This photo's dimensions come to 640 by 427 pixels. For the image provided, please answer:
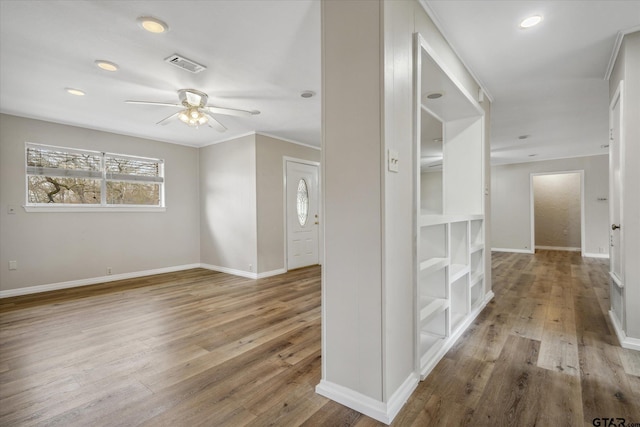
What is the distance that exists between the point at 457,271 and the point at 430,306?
26.9 inches

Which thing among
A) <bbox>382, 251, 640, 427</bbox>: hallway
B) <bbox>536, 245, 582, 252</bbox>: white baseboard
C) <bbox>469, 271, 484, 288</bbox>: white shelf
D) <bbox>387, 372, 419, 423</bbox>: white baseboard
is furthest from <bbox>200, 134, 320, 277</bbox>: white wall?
<bbox>536, 245, 582, 252</bbox>: white baseboard

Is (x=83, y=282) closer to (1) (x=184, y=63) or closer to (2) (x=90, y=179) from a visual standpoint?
(2) (x=90, y=179)

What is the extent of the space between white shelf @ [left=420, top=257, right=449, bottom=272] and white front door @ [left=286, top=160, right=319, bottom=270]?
3657 millimetres

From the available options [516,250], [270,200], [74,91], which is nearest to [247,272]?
[270,200]

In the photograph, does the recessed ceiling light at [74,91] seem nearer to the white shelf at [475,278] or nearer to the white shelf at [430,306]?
the white shelf at [430,306]

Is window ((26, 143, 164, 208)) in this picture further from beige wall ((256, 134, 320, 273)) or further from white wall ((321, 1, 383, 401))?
white wall ((321, 1, 383, 401))

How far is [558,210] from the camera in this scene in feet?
29.1

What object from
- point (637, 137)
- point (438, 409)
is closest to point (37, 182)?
point (438, 409)

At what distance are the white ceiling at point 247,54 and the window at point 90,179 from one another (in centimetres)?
61

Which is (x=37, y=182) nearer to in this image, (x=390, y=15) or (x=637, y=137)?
(x=390, y=15)

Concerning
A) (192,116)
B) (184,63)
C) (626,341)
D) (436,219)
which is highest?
(184,63)

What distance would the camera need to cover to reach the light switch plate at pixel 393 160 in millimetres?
1602

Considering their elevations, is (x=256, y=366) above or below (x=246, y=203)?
below

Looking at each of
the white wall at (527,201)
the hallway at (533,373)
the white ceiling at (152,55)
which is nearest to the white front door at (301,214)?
the white ceiling at (152,55)
